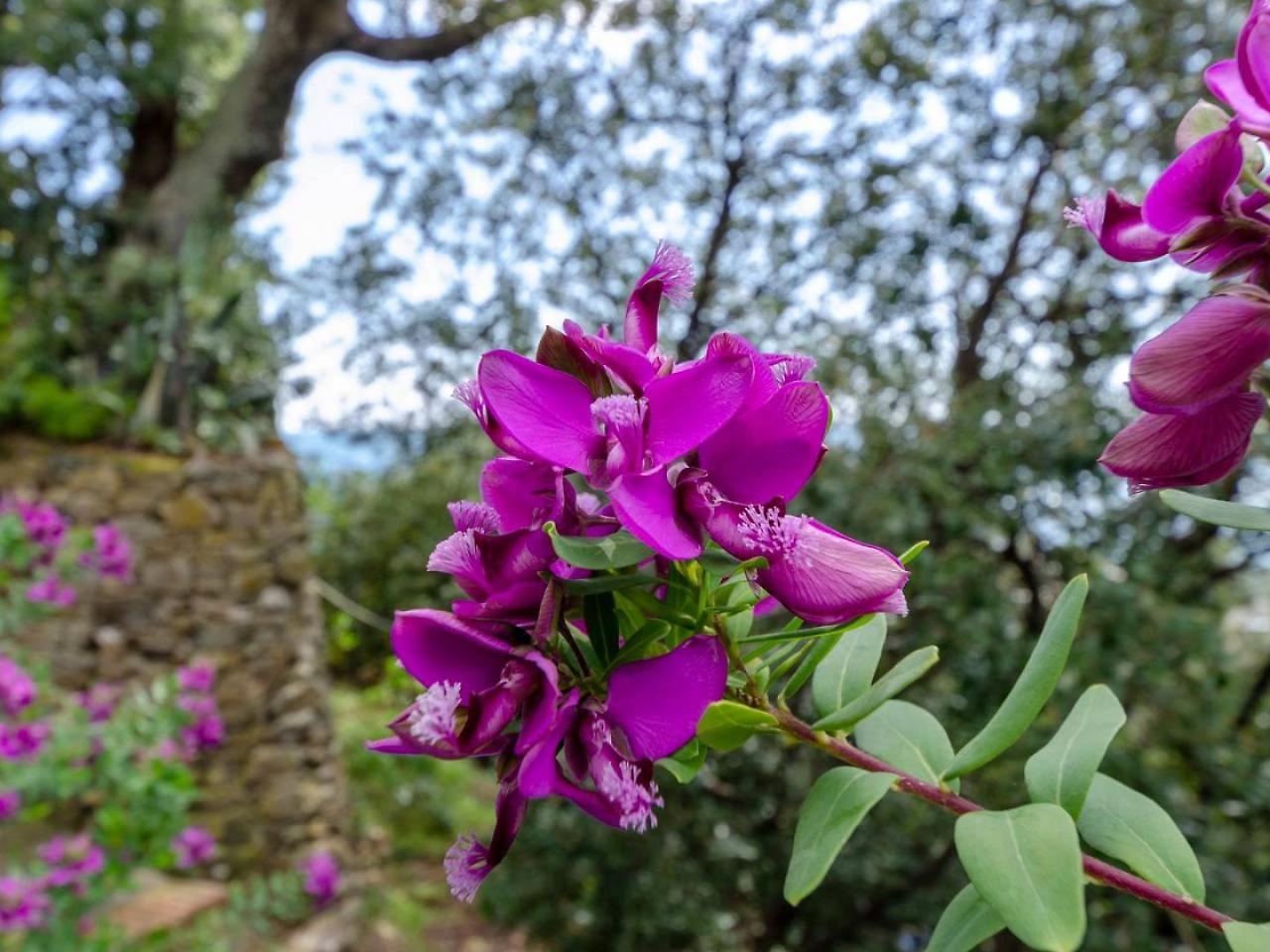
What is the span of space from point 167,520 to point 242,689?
1008mm

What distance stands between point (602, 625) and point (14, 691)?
2.86m

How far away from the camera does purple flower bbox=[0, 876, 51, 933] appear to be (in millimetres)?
2625

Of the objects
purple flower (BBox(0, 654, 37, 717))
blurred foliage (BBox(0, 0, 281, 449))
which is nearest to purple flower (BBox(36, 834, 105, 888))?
purple flower (BBox(0, 654, 37, 717))

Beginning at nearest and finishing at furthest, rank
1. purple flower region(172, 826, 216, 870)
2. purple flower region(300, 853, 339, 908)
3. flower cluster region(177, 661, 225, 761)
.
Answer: flower cluster region(177, 661, 225, 761)
purple flower region(172, 826, 216, 870)
purple flower region(300, 853, 339, 908)

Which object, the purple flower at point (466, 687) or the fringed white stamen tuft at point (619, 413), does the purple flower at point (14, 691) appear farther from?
the fringed white stamen tuft at point (619, 413)

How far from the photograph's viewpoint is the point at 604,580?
469mm

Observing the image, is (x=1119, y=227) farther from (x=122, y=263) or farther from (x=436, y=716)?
(x=122, y=263)

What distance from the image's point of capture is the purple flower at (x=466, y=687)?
1.55 feet

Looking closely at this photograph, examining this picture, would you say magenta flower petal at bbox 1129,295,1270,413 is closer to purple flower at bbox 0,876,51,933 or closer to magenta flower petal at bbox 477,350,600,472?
magenta flower petal at bbox 477,350,600,472

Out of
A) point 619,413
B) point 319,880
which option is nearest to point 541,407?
point 619,413

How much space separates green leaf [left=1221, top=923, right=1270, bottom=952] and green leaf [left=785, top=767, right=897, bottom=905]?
0.54 ft

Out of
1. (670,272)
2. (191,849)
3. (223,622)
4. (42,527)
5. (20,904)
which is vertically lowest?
(223,622)

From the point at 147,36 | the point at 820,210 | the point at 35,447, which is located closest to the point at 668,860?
the point at 820,210

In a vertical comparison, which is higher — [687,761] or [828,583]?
[828,583]
